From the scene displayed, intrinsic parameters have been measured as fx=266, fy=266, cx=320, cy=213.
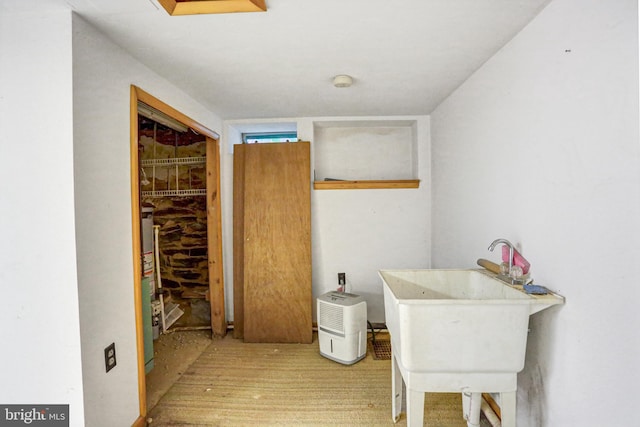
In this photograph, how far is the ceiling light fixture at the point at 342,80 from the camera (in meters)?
1.86

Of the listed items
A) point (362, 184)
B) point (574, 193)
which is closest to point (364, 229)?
point (362, 184)

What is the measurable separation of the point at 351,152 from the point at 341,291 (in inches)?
60.1

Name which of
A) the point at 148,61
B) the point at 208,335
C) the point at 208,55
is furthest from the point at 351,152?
the point at 208,335

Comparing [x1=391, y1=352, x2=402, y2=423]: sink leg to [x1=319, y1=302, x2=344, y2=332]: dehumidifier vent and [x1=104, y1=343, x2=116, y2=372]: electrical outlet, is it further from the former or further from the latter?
[x1=104, y1=343, x2=116, y2=372]: electrical outlet

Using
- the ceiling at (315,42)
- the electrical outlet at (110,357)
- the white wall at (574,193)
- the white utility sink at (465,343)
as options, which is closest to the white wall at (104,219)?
the electrical outlet at (110,357)

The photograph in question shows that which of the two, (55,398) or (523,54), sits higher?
(523,54)

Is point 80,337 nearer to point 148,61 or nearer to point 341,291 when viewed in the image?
point 148,61

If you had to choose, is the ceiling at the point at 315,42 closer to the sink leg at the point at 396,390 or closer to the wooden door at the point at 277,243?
the wooden door at the point at 277,243

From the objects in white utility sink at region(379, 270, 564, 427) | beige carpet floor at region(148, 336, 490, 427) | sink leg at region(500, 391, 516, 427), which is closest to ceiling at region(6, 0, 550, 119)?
white utility sink at region(379, 270, 564, 427)

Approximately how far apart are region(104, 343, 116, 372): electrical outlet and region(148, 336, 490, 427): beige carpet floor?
575 millimetres

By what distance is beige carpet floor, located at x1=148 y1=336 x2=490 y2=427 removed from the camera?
167 centimetres

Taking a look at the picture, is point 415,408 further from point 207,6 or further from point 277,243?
point 207,6

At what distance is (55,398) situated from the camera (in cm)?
122

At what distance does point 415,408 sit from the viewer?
1.21 meters
